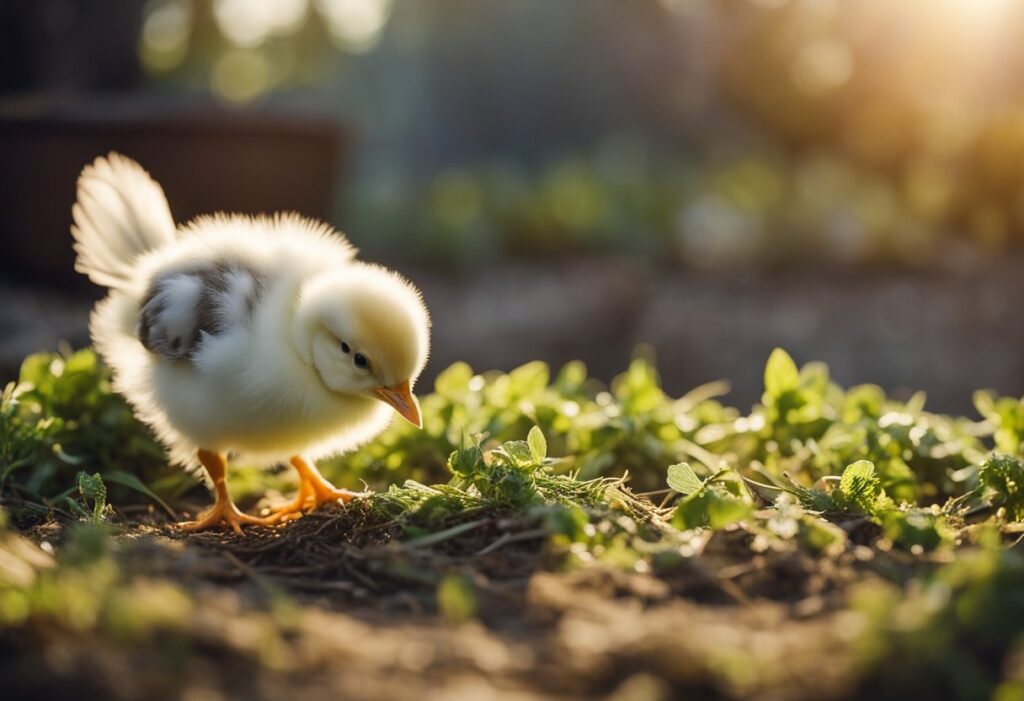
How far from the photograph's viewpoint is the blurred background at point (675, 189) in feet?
24.7

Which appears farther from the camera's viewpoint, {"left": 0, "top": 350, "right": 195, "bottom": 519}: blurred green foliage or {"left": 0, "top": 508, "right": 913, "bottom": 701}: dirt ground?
{"left": 0, "top": 350, "right": 195, "bottom": 519}: blurred green foliage

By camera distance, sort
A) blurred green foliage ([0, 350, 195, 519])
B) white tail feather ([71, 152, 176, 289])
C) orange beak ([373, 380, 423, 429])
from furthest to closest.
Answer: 1. white tail feather ([71, 152, 176, 289])
2. blurred green foliage ([0, 350, 195, 519])
3. orange beak ([373, 380, 423, 429])

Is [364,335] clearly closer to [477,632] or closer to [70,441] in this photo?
[477,632]

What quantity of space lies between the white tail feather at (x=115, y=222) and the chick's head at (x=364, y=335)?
101cm

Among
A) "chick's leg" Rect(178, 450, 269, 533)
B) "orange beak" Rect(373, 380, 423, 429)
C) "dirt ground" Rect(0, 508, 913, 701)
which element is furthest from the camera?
"chick's leg" Rect(178, 450, 269, 533)

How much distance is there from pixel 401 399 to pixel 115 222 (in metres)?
1.44

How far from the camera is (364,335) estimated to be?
2.96 m

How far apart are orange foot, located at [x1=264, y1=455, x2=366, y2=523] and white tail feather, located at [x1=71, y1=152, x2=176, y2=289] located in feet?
3.25

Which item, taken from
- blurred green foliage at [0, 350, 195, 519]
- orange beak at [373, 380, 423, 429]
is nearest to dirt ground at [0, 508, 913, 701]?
orange beak at [373, 380, 423, 429]

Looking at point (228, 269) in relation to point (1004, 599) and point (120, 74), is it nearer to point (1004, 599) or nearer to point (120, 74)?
point (1004, 599)

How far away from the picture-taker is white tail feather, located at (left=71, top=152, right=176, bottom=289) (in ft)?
12.4

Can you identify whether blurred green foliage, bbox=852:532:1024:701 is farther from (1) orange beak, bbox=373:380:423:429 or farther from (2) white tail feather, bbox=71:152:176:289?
(2) white tail feather, bbox=71:152:176:289

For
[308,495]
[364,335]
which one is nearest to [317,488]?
[308,495]

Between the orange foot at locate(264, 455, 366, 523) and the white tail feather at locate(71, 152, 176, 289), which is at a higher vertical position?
the white tail feather at locate(71, 152, 176, 289)
